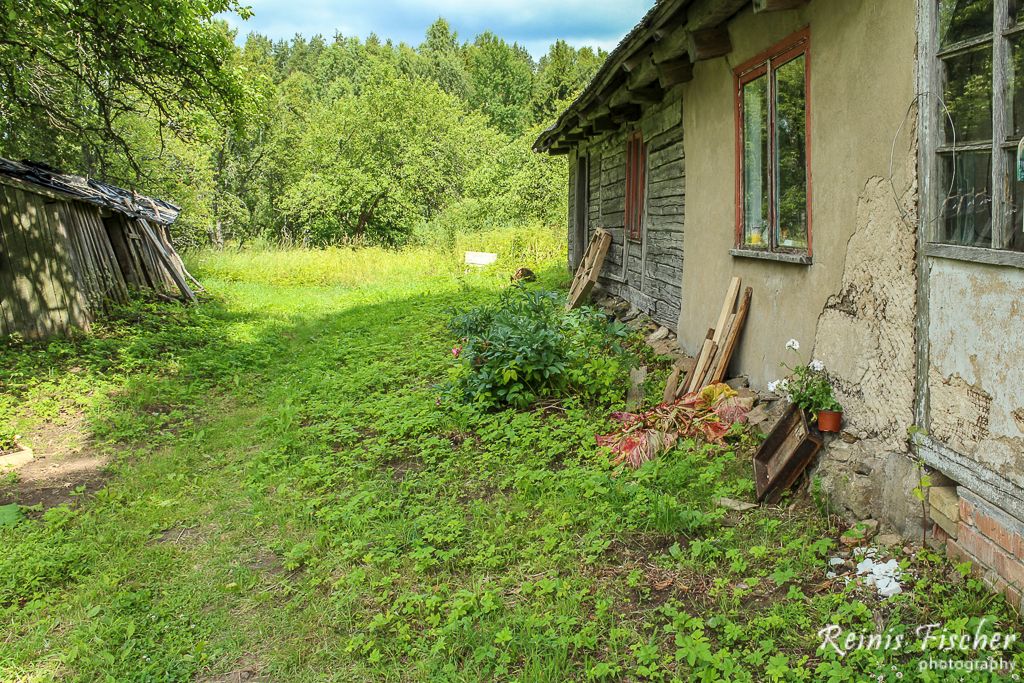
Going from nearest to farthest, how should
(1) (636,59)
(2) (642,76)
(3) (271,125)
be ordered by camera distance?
(1) (636,59), (2) (642,76), (3) (271,125)

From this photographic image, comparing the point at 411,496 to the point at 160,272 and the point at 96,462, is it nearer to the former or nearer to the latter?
the point at 96,462

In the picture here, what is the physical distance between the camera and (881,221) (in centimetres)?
367

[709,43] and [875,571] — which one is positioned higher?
[709,43]

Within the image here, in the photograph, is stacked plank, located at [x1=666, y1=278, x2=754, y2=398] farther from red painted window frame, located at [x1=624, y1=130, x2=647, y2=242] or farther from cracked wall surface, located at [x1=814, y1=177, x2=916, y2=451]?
red painted window frame, located at [x1=624, y1=130, x2=647, y2=242]

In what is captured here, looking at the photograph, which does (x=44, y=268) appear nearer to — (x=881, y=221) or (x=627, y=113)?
(x=627, y=113)

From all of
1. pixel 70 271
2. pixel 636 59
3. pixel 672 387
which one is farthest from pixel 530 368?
pixel 70 271

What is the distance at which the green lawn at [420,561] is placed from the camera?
297cm

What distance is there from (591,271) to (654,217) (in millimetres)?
2352

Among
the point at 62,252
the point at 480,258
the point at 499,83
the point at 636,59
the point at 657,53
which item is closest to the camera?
the point at 657,53

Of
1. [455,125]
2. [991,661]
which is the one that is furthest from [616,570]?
[455,125]

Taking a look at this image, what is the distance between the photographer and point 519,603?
336cm

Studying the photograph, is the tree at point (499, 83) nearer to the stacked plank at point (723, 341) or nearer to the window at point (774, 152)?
the window at point (774, 152)

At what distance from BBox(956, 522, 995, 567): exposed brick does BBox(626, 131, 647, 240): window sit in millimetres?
6227

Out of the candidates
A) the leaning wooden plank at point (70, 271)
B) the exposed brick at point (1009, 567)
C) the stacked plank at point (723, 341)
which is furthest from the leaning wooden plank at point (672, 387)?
the leaning wooden plank at point (70, 271)
